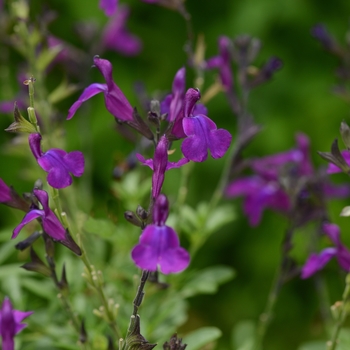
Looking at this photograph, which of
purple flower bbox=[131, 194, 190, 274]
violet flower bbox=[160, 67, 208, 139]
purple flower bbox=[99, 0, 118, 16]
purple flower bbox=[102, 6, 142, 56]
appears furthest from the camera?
purple flower bbox=[102, 6, 142, 56]

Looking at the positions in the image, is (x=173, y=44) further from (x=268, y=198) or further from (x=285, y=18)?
(x=268, y=198)

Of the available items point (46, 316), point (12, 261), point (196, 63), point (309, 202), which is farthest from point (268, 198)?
point (12, 261)

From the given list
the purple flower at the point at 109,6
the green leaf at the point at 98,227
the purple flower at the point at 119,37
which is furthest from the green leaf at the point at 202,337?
the purple flower at the point at 119,37

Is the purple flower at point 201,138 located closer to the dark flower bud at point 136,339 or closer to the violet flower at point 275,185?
the dark flower bud at point 136,339

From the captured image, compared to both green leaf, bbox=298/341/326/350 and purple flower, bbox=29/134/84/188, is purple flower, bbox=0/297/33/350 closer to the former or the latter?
purple flower, bbox=29/134/84/188

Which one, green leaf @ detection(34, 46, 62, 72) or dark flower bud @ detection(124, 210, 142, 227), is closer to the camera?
dark flower bud @ detection(124, 210, 142, 227)

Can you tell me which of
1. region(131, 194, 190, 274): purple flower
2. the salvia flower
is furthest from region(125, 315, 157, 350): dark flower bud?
the salvia flower

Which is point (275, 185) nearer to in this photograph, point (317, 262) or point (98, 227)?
point (317, 262)
